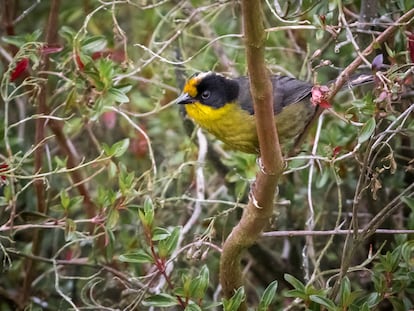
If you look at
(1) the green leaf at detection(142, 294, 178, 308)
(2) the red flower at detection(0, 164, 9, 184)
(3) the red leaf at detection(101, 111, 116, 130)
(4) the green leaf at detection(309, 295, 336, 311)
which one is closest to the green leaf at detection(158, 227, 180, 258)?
(1) the green leaf at detection(142, 294, 178, 308)

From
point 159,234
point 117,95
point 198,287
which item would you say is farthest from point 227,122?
point 198,287

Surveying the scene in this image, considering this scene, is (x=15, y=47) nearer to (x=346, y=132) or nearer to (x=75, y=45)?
(x=75, y=45)

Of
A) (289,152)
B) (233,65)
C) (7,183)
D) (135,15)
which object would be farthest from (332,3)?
(135,15)

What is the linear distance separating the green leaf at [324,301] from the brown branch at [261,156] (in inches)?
9.1

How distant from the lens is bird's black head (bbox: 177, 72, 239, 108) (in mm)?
2949

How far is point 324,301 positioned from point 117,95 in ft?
2.89

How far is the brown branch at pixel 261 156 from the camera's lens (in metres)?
1.70

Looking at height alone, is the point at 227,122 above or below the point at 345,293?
above

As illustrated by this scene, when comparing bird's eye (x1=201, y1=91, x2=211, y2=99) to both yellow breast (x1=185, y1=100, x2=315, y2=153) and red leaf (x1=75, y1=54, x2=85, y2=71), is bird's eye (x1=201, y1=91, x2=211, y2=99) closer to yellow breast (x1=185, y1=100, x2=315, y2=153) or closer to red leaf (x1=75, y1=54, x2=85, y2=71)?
yellow breast (x1=185, y1=100, x2=315, y2=153)

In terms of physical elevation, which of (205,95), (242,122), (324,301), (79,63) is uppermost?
(79,63)

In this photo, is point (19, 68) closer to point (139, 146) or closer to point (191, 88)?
point (191, 88)

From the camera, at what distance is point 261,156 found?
2049 millimetres

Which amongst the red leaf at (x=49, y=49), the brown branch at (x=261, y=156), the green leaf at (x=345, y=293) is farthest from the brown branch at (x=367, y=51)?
the red leaf at (x=49, y=49)

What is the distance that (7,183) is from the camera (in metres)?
2.52
